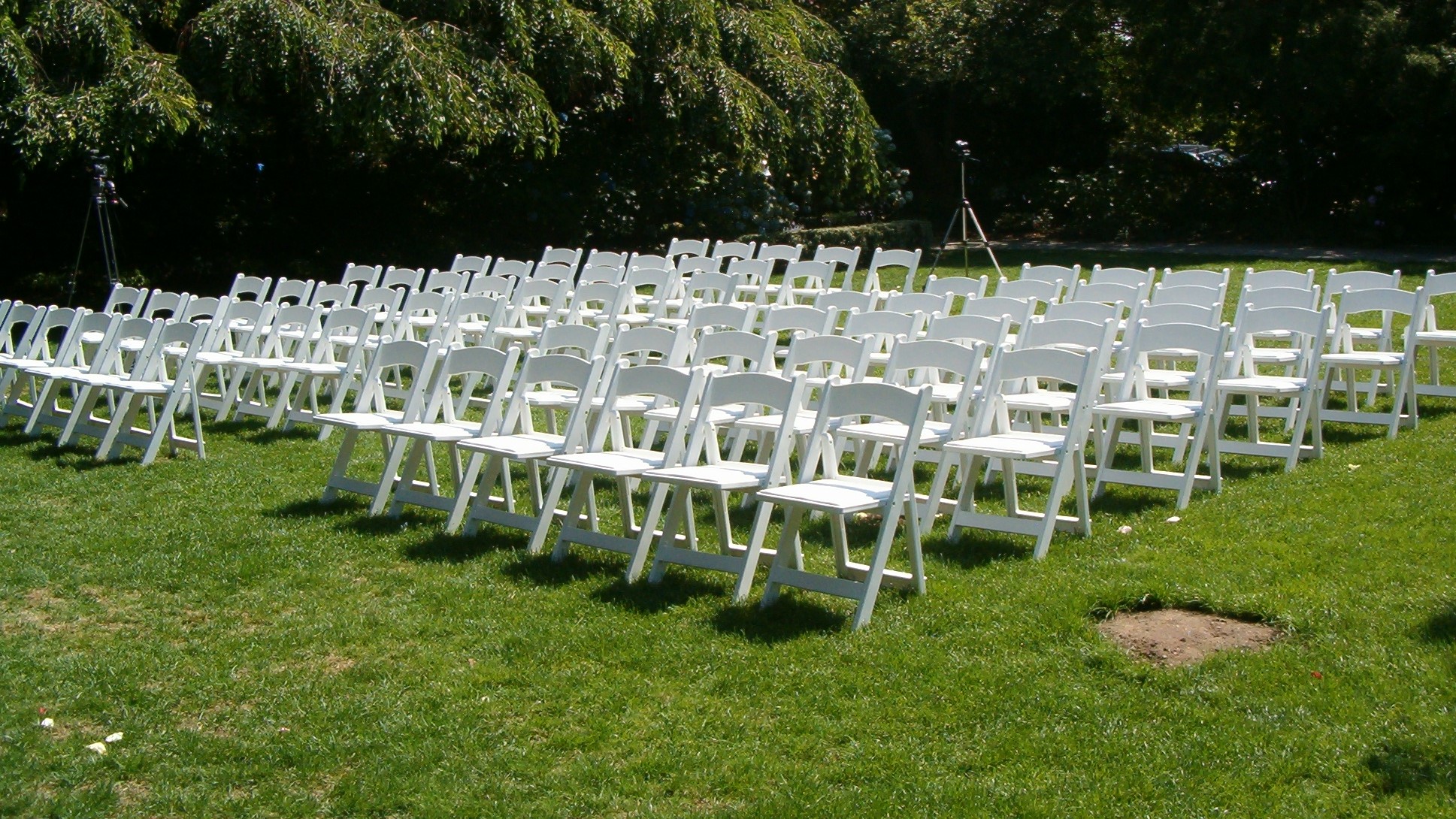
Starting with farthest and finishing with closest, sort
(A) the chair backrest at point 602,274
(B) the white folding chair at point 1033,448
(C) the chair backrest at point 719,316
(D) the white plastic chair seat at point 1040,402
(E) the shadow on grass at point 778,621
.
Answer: (A) the chair backrest at point 602,274 → (C) the chair backrest at point 719,316 → (D) the white plastic chair seat at point 1040,402 → (B) the white folding chair at point 1033,448 → (E) the shadow on grass at point 778,621

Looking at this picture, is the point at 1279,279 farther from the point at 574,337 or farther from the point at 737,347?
the point at 574,337

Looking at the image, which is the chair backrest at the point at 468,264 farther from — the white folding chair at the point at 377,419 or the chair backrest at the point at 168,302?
the white folding chair at the point at 377,419

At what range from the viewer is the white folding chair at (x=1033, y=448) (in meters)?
5.90

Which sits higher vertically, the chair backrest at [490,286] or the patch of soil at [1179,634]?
the chair backrest at [490,286]

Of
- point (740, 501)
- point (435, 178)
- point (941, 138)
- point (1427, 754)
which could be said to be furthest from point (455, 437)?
point (941, 138)

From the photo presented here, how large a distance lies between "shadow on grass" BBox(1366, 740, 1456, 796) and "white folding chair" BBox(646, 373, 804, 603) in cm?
231

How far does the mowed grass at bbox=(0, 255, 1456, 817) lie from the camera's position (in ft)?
12.6

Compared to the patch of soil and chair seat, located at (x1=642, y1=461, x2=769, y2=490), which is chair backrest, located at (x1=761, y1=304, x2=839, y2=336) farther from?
the patch of soil

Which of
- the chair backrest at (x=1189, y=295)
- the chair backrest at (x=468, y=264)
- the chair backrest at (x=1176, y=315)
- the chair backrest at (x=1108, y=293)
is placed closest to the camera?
the chair backrest at (x=1176, y=315)

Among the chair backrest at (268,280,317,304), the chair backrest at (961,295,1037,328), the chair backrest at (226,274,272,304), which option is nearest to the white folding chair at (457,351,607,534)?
the chair backrest at (961,295,1037,328)

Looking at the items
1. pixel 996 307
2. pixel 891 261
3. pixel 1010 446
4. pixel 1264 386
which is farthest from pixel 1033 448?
pixel 891 261

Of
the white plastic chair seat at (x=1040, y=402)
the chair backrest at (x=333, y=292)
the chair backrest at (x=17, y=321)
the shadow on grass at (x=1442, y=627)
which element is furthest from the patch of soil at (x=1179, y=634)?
the chair backrest at (x=17, y=321)

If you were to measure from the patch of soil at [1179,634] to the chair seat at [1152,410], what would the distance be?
163cm

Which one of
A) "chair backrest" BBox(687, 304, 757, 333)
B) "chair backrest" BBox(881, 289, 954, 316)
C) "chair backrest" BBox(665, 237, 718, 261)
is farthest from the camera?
"chair backrest" BBox(665, 237, 718, 261)
